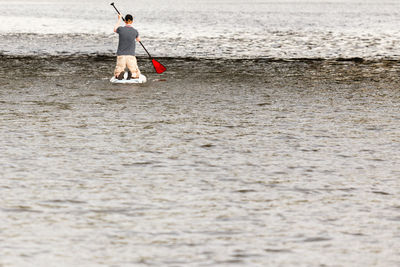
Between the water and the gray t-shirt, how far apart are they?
2.63 feet

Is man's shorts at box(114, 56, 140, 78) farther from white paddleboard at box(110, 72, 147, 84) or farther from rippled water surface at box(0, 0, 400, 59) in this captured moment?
rippled water surface at box(0, 0, 400, 59)

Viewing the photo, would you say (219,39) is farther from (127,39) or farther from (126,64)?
(127,39)

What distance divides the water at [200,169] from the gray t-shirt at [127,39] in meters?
0.80

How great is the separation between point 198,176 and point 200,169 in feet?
1.19

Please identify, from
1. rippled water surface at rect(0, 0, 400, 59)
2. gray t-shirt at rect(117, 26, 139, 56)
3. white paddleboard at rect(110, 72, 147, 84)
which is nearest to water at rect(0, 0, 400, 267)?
white paddleboard at rect(110, 72, 147, 84)

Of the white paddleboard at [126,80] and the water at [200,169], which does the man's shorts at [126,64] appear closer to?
the white paddleboard at [126,80]

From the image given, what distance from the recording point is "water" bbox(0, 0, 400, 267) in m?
6.06

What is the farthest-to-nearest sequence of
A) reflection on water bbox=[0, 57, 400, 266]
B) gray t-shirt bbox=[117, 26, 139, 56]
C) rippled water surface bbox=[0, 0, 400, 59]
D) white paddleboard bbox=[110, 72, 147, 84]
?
rippled water surface bbox=[0, 0, 400, 59] → white paddleboard bbox=[110, 72, 147, 84] → gray t-shirt bbox=[117, 26, 139, 56] → reflection on water bbox=[0, 57, 400, 266]

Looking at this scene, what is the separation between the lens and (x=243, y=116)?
1279 centimetres

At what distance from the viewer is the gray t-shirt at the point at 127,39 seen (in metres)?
17.3

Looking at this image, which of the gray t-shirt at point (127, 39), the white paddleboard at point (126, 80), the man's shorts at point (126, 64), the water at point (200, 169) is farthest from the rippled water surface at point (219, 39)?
the gray t-shirt at point (127, 39)

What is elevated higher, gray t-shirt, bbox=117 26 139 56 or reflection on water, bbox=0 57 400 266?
gray t-shirt, bbox=117 26 139 56

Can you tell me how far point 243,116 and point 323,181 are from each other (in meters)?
4.67

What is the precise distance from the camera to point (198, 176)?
841 centimetres
